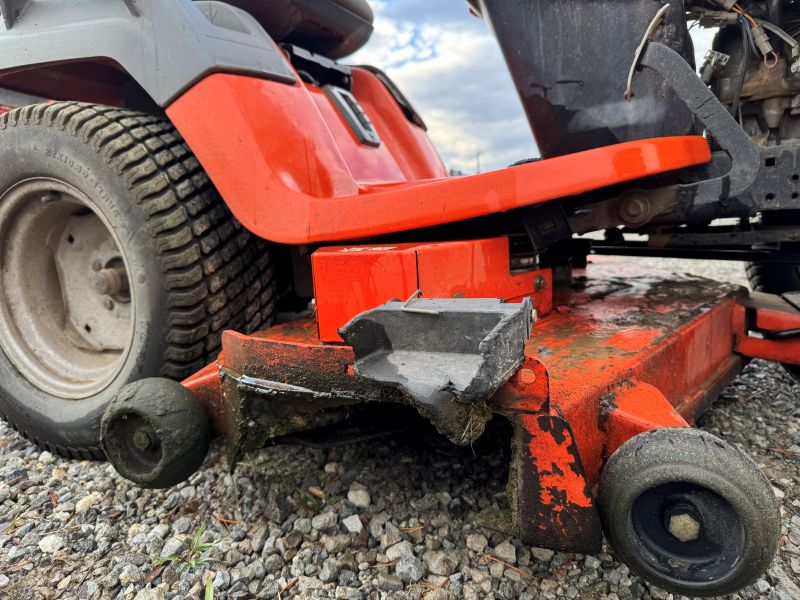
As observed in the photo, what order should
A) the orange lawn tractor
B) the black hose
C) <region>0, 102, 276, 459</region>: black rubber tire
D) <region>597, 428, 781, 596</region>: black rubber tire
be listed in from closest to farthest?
<region>597, 428, 781, 596</region>: black rubber tire < the orange lawn tractor < the black hose < <region>0, 102, 276, 459</region>: black rubber tire

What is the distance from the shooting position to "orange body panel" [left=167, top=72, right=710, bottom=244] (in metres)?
1.34

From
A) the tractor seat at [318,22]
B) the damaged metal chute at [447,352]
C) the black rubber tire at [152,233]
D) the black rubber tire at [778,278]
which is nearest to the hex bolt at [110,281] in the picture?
the black rubber tire at [152,233]

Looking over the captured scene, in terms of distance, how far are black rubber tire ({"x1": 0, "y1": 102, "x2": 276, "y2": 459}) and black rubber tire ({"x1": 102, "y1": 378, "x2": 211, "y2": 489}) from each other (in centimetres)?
28

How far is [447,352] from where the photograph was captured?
93 centimetres

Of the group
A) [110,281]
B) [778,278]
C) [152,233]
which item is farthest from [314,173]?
[778,278]

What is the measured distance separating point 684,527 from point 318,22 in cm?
232

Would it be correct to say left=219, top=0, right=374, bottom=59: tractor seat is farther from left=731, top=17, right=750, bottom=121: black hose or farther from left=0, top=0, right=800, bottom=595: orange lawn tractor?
left=731, top=17, right=750, bottom=121: black hose

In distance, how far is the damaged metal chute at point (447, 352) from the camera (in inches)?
33.1

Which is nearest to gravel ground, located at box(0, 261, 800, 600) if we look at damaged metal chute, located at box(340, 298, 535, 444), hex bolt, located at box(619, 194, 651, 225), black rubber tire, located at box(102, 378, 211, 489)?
black rubber tire, located at box(102, 378, 211, 489)

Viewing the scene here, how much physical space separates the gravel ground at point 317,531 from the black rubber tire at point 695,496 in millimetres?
259

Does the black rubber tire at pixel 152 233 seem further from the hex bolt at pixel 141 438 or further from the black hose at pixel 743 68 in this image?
the black hose at pixel 743 68

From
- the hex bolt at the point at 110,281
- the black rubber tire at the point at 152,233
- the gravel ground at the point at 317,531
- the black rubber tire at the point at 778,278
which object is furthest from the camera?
the black rubber tire at the point at 778,278

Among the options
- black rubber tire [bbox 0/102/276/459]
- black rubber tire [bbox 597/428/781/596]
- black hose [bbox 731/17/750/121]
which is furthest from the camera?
black rubber tire [bbox 0/102/276/459]

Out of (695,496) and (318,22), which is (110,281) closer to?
(318,22)
